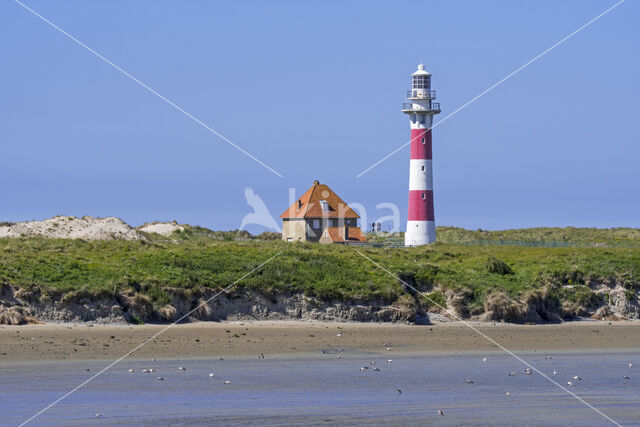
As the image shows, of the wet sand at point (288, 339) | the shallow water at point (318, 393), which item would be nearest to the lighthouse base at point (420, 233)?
the wet sand at point (288, 339)

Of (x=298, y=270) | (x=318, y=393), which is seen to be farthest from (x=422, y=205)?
(x=318, y=393)

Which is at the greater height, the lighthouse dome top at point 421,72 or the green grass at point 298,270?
the lighthouse dome top at point 421,72

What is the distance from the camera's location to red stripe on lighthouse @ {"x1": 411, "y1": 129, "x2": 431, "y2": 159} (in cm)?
4872

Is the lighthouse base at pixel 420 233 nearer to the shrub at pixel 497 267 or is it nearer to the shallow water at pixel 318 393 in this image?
the shrub at pixel 497 267

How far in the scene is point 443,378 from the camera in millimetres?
23891

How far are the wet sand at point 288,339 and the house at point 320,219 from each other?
2026 centimetres

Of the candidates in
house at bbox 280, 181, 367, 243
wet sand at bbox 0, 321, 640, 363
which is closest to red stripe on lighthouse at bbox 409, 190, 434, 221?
house at bbox 280, 181, 367, 243

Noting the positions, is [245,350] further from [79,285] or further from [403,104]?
[403,104]

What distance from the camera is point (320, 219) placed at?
53062mm

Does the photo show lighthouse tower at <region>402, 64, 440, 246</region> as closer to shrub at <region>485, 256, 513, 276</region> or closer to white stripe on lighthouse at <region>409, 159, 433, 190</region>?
white stripe on lighthouse at <region>409, 159, 433, 190</region>

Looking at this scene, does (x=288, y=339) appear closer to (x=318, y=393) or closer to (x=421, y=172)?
(x=318, y=393)

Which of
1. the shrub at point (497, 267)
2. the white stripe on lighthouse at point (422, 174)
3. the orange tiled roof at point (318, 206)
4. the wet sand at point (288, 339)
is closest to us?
the wet sand at point (288, 339)

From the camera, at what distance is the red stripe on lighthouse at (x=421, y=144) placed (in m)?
48.7

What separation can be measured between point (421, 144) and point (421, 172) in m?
1.45
